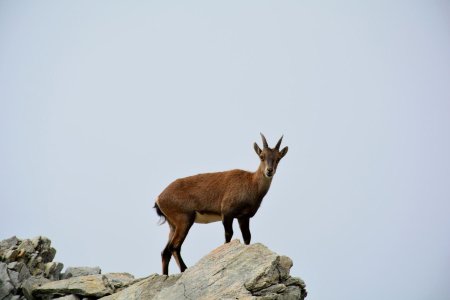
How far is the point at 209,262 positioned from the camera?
18.2 m

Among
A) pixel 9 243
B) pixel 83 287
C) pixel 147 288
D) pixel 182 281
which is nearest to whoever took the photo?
pixel 182 281

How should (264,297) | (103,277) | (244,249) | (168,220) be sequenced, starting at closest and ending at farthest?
1. (264,297)
2. (244,249)
3. (103,277)
4. (168,220)

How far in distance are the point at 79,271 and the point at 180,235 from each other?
10.4 feet

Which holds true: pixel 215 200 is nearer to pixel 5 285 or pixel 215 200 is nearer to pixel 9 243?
pixel 5 285

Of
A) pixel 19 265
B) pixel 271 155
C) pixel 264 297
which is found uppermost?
pixel 271 155

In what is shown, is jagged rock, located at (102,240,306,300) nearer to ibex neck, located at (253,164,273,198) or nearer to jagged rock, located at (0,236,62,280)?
ibex neck, located at (253,164,273,198)

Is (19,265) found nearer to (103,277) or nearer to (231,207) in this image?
(103,277)

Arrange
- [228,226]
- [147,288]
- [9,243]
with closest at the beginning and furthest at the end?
[147,288]
[228,226]
[9,243]

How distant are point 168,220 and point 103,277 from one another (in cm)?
245

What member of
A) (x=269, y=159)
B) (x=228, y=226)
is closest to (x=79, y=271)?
(x=228, y=226)

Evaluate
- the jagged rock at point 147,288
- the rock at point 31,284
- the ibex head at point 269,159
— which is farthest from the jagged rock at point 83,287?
the ibex head at point 269,159

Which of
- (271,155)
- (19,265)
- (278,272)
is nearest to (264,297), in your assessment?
(278,272)

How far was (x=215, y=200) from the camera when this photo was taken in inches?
802

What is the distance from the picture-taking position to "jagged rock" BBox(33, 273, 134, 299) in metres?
18.7
